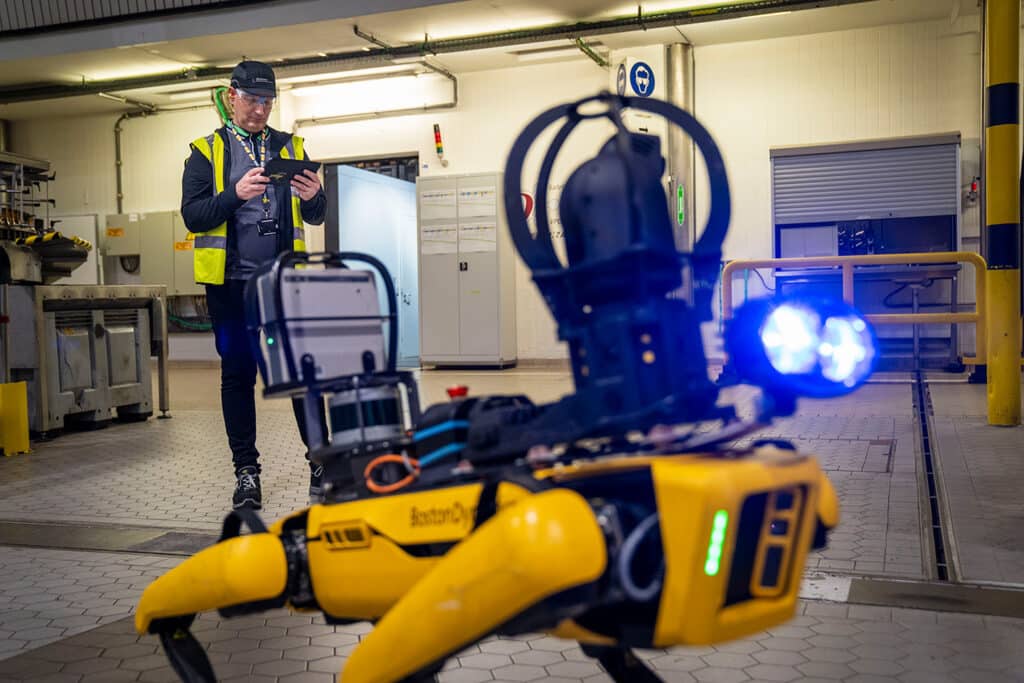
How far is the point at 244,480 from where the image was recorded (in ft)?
12.9

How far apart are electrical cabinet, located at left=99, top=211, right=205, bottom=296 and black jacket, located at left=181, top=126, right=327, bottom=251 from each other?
9899 millimetres

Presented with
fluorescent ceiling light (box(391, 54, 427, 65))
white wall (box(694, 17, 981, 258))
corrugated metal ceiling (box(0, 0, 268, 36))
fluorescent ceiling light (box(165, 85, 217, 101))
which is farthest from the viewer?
fluorescent ceiling light (box(165, 85, 217, 101))

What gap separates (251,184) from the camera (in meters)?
3.42

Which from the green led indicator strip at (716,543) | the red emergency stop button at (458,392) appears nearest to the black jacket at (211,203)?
the red emergency stop button at (458,392)

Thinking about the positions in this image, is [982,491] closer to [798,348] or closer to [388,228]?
[798,348]

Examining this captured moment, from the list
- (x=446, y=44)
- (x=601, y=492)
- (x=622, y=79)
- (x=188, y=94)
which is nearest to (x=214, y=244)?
(x=601, y=492)

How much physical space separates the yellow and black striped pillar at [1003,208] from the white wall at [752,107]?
4.70 m

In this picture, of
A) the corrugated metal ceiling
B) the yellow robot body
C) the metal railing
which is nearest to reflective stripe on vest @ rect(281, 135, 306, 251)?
the yellow robot body

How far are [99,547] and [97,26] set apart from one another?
773 cm

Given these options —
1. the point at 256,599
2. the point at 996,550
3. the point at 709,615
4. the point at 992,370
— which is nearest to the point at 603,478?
the point at 709,615

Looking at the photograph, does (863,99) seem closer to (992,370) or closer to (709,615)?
(992,370)

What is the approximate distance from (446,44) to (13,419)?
20.9 ft

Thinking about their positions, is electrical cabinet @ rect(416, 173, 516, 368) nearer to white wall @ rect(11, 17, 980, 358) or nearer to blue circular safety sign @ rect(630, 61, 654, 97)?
white wall @ rect(11, 17, 980, 358)

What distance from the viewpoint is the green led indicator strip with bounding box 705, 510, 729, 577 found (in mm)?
1217
